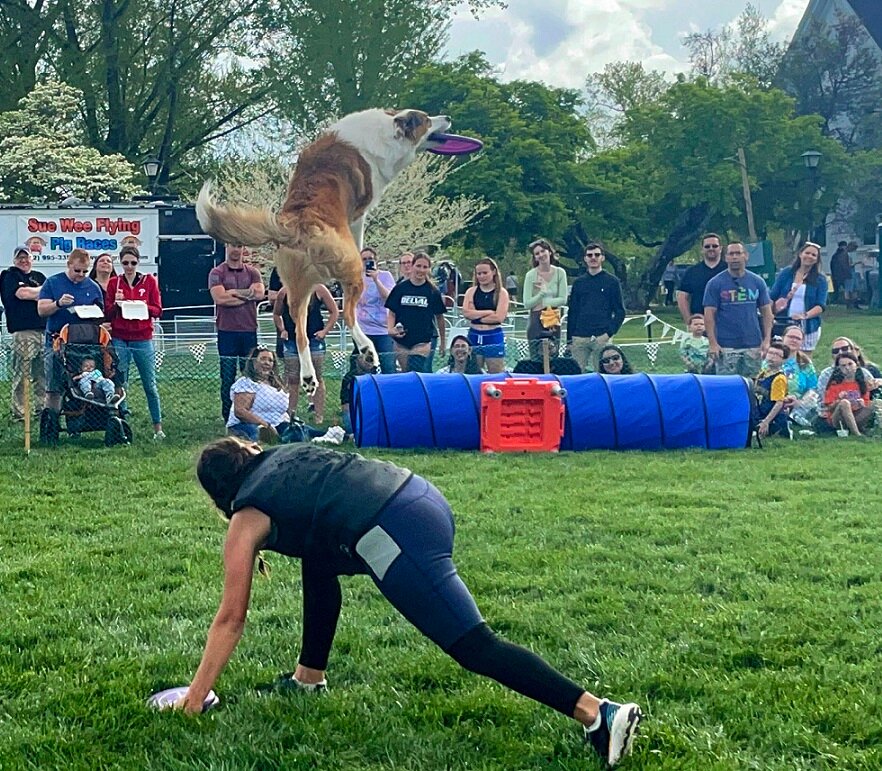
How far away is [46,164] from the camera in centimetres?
2275

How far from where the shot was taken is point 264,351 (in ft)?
32.0

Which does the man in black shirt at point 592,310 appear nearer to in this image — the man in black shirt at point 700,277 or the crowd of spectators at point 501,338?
the crowd of spectators at point 501,338

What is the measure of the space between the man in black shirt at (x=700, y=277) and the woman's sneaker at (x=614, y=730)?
816 cm

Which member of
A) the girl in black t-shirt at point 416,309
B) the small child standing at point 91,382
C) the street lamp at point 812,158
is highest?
the street lamp at point 812,158

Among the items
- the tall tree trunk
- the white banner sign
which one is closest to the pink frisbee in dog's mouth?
the white banner sign

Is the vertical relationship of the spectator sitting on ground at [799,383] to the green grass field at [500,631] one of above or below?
above

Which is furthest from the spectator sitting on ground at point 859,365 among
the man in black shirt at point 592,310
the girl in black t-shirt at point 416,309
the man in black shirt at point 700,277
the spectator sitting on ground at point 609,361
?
the girl in black t-shirt at point 416,309

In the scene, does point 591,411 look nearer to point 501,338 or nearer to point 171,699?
point 501,338

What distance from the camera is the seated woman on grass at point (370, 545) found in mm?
3365

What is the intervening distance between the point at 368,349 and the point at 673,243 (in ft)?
95.9

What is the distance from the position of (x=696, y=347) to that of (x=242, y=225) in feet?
29.3

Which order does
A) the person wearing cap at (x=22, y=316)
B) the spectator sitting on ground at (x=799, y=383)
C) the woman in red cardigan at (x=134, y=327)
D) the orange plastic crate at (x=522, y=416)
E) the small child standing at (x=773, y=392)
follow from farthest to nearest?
the spectator sitting on ground at (x=799, y=383) → the small child standing at (x=773, y=392) → the person wearing cap at (x=22, y=316) → the woman in red cardigan at (x=134, y=327) → the orange plastic crate at (x=522, y=416)

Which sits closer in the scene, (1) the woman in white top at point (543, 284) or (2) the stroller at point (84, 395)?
(2) the stroller at point (84, 395)

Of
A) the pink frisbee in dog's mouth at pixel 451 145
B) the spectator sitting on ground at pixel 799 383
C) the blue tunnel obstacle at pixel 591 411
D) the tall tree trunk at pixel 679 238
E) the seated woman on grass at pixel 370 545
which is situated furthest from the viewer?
the tall tree trunk at pixel 679 238
